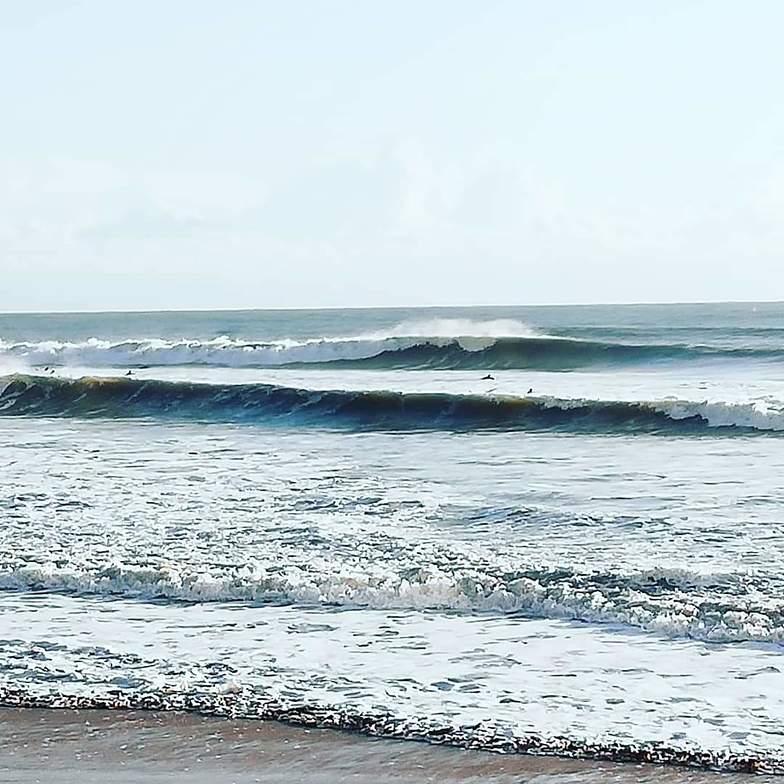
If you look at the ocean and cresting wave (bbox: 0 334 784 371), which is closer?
the ocean

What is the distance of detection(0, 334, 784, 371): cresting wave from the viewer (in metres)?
31.3

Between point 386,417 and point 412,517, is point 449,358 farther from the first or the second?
point 412,517

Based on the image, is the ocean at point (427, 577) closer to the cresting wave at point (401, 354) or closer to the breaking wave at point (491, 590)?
the breaking wave at point (491, 590)

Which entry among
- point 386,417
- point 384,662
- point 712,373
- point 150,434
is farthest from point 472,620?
point 712,373

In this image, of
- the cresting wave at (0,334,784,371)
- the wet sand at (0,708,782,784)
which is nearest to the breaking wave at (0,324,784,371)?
the cresting wave at (0,334,784,371)

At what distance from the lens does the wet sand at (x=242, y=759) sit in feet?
14.2

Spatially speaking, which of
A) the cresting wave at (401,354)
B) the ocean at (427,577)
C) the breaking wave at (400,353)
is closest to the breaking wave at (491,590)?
the ocean at (427,577)

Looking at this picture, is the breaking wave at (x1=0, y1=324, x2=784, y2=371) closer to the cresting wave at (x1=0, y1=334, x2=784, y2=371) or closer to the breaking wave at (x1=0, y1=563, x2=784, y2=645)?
the cresting wave at (x1=0, y1=334, x2=784, y2=371)

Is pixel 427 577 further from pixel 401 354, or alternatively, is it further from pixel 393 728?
pixel 401 354

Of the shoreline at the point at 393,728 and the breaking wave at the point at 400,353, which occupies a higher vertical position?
the breaking wave at the point at 400,353

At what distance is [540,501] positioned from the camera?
1007cm

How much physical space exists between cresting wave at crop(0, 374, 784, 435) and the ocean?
13cm

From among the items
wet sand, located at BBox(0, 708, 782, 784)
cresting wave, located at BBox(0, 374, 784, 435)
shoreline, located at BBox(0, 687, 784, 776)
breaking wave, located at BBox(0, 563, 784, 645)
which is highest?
cresting wave, located at BBox(0, 374, 784, 435)

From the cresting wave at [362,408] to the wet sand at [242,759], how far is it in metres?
12.2
